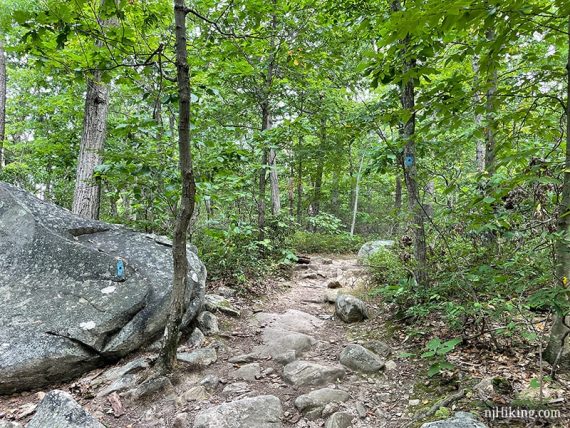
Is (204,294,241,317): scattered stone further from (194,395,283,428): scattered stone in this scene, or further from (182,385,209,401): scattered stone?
(194,395,283,428): scattered stone

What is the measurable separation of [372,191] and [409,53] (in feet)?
60.9

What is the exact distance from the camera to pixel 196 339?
4.48m

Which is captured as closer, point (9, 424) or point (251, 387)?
point (9, 424)

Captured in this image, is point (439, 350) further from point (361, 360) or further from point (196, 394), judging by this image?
point (196, 394)

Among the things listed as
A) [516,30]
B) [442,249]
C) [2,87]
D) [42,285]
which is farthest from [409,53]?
[2,87]

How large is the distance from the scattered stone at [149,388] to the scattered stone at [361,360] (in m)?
1.89

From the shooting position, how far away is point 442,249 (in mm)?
5254

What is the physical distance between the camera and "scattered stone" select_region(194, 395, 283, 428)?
9.35ft

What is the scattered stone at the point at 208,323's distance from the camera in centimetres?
482

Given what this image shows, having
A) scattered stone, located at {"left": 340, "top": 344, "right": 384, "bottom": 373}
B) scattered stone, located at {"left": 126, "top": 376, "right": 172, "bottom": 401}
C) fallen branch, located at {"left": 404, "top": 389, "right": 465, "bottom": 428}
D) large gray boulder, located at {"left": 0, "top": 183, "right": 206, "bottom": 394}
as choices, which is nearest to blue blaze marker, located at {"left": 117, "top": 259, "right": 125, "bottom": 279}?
large gray boulder, located at {"left": 0, "top": 183, "right": 206, "bottom": 394}

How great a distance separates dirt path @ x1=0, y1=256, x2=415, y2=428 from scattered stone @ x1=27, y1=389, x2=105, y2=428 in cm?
34

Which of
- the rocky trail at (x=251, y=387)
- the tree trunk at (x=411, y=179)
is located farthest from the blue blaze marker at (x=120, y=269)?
the tree trunk at (x=411, y=179)

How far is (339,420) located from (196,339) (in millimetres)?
2268

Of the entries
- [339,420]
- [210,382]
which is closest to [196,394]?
[210,382]
